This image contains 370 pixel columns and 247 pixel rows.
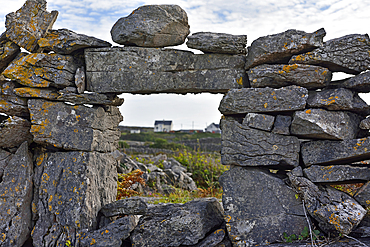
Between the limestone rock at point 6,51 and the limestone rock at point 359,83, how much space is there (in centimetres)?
507

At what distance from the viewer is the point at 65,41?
4359 millimetres

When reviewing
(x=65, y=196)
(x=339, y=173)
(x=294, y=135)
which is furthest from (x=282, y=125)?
(x=65, y=196)

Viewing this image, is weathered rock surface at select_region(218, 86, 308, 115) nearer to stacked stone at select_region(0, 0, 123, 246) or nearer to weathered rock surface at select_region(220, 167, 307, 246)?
weathered rock surface at select_region(220, 167, 307, 246)

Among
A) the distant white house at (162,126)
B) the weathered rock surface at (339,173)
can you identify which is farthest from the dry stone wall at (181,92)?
the distant white house at (162,126)

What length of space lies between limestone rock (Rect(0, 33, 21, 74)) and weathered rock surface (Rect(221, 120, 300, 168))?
3635 mm

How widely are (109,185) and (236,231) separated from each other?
2.23m

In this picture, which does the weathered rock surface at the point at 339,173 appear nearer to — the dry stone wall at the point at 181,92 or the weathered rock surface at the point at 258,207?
the dry stone wall at the point at 181,92

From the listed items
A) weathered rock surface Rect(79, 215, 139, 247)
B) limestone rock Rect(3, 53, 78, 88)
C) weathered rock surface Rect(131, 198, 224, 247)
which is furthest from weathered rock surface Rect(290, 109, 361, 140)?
limestone rock Rect(3, 53, 78, 88)

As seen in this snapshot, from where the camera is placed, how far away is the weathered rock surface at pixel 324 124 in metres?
3.69

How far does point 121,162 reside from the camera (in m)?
8.23

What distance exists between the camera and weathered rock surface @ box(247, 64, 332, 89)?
12.7 ft

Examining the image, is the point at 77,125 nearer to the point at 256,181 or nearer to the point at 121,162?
the point at 256,181

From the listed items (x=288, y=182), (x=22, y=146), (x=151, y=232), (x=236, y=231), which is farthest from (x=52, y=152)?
(x=288, y=182)

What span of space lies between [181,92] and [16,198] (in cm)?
302
